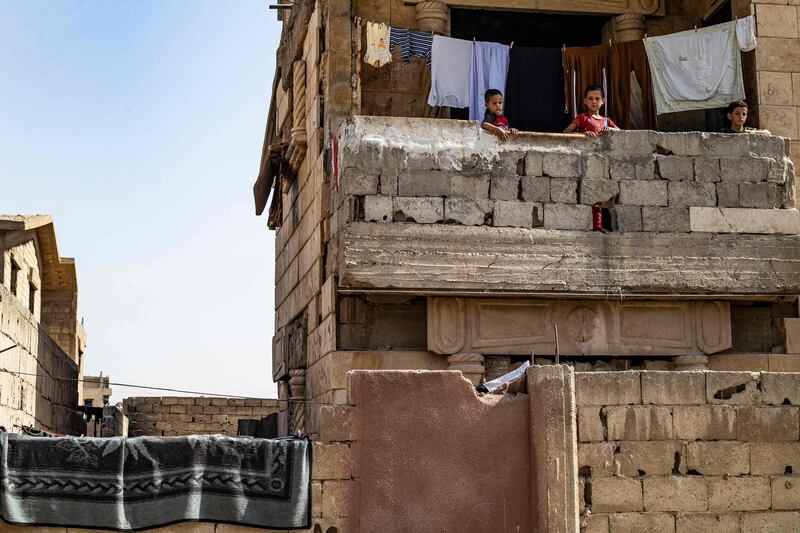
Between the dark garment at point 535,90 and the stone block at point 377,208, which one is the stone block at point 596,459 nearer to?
the stone block at point 377,208

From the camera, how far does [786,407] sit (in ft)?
32.1

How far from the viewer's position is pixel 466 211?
1336 cm

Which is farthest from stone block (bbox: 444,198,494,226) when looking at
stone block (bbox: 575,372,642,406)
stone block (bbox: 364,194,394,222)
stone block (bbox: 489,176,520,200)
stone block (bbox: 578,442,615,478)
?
stone block (bbox: 578,442,615,478)

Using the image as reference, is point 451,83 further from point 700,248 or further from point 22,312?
point 22,312

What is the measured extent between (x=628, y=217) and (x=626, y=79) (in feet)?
8.00

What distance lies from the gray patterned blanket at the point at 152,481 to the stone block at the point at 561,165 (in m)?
5.92

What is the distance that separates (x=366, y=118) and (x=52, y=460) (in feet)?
20.2

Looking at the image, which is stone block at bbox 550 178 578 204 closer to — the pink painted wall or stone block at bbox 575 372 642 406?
stone block at bbox 575 372 642 406

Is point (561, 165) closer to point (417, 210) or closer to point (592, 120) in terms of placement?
point (592, 120)

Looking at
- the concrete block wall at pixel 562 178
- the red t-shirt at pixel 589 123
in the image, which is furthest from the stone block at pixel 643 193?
the red t-shirt at pixel 589 123

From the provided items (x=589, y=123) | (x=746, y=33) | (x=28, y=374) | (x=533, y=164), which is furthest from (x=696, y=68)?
(x=28, y=374)

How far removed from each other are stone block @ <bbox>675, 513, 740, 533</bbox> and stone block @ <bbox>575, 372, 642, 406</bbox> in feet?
3.34

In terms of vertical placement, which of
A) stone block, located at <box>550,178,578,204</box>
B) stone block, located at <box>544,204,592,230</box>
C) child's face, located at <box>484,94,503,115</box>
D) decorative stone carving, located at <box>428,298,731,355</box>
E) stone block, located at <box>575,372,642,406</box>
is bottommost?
stone block, located at <box>575,372,642,406</box>

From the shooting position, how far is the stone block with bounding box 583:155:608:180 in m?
13.8
